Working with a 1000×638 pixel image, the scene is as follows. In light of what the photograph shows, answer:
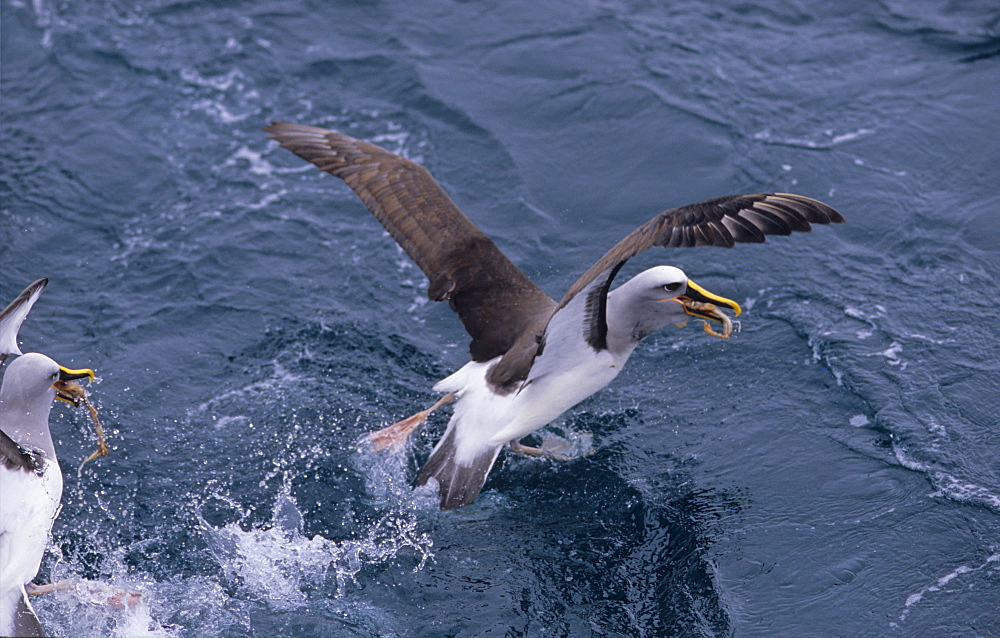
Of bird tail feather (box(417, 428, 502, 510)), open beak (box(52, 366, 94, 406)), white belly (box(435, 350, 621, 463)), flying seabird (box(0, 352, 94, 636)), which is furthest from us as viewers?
white belly (box(435, 350, 621, 463))

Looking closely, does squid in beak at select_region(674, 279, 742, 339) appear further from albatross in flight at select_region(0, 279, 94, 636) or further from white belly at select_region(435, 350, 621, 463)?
albatross in flight at select_region(0, 279, 94, 636)

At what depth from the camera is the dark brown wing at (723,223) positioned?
272 inches

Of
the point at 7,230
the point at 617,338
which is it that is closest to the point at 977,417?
the point at 617,338

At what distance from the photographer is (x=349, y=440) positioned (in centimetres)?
905

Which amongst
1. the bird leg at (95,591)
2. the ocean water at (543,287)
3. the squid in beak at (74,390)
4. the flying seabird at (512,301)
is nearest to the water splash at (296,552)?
the ocean water at (543,287)

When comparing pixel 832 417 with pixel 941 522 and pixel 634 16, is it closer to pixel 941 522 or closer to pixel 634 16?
pixel 941 522

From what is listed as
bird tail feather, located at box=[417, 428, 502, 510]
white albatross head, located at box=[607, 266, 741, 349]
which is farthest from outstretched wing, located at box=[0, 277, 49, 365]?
white albatross head, located at box=[607, 266, 741, 349]

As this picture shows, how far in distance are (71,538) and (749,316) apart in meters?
6.22

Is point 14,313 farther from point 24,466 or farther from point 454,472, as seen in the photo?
point 454,472

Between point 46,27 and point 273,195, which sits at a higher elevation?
point 46,27

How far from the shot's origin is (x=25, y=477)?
7516 mm

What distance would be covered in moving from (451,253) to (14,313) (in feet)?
11.7

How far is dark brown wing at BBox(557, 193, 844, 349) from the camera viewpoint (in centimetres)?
690

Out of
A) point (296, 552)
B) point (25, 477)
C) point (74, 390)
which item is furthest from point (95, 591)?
point (74, 390)
